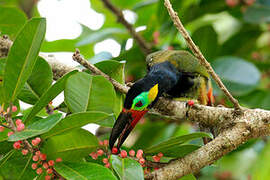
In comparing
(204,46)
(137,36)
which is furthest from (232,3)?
(137,36)

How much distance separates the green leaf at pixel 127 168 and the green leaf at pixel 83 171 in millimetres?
33

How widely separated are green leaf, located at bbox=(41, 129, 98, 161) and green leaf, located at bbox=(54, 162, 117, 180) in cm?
4

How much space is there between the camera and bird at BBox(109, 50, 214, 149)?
183 centimetres

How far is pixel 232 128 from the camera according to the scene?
5.53 feet

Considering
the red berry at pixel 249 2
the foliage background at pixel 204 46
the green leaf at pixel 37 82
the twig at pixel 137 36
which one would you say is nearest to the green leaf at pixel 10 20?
the foliage background at pixel 204 46

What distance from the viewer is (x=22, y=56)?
1.47 meters

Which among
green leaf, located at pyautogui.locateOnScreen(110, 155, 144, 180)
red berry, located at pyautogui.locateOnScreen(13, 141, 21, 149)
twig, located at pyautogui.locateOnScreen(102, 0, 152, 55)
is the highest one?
red berry, located at pyautogui.locateOnScreen(13, 141, 21, 149)

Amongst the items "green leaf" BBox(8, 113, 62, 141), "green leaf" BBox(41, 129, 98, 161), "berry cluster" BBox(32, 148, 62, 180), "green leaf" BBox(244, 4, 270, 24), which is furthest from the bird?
"green leaf" BBox(244, 4, 270, 24)

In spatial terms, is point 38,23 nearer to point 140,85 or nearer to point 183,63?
point 140,85

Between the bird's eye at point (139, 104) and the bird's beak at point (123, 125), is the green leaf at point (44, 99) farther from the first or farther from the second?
the bird's eye at point (139, 104)

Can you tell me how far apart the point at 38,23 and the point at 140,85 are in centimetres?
65

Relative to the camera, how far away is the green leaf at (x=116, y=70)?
179 centimetres

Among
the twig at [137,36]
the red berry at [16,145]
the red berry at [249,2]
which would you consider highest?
the red berry at [16,145]

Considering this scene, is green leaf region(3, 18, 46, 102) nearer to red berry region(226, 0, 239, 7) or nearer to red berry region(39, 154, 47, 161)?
red berry region(39, 154, 47, 161)
